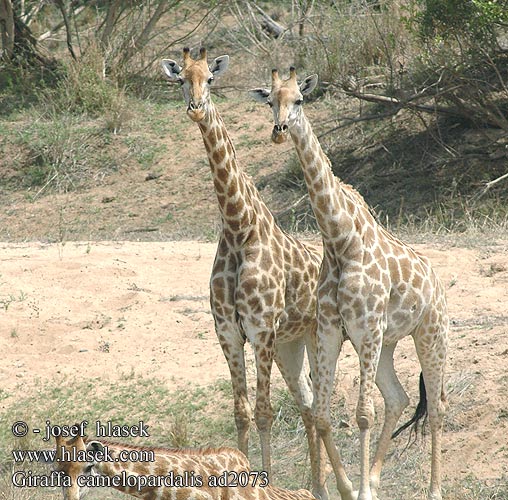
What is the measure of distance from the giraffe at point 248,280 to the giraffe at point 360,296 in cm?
36

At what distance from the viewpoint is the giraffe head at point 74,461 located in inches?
215

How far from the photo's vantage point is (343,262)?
279 inches

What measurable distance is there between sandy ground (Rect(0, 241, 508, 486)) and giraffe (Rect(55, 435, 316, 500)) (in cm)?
235

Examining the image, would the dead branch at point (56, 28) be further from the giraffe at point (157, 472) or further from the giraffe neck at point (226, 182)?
the giraffe at point (157, 472)

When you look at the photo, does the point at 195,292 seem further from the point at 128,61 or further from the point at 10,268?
the point at 128,61

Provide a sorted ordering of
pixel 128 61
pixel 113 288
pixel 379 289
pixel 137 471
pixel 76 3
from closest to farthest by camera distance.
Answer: pixel 137 471 → pixel 379 289 → pixel 113 288 → pixel 128 61 → pixel 76 3

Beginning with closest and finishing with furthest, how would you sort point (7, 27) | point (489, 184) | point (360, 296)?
point (360, 296)
point (489, 184)
point (7, 27)

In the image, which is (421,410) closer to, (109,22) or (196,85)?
(196,85)

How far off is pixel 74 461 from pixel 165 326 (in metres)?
4.91

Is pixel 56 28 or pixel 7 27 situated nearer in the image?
pixel 7 27

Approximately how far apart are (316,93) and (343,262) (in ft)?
38.7

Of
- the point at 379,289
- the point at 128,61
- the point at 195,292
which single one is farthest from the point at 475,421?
the point at 128,61

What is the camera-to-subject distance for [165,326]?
408 inches

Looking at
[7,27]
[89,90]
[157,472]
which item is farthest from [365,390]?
[7,27]
